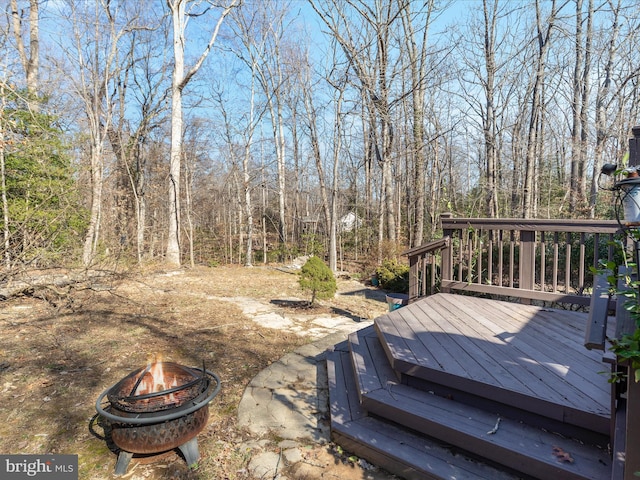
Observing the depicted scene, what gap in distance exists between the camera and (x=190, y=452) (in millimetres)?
1974

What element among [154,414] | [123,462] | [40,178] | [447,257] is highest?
[40,178]

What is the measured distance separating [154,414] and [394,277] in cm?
659

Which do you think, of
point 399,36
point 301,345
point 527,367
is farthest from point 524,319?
point 399,36

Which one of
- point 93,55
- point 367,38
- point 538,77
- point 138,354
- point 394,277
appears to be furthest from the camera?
point 93,55

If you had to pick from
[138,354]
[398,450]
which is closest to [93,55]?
[138,354]

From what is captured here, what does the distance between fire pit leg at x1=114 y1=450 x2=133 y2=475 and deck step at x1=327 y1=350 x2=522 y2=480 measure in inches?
48.1

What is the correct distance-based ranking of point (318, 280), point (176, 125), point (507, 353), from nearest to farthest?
point (507, 353) → point (318, 280) → point (176, 125)

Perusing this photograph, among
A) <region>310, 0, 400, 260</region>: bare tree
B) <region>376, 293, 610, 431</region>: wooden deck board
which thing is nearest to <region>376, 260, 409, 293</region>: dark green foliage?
<region>310, 0, 400, 260</region>: bare tree

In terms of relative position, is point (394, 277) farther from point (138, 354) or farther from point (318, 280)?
point (138, 354)

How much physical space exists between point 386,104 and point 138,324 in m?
7.42

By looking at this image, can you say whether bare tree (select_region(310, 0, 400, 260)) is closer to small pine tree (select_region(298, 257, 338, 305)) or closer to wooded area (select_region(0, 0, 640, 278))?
wooded area (select_region(0, 0, 640, 278))

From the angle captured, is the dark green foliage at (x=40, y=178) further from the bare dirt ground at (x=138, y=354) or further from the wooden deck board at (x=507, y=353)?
the wooden deck board at (x=507, y=353)

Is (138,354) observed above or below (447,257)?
below

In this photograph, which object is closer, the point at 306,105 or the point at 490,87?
the point at 490,87
